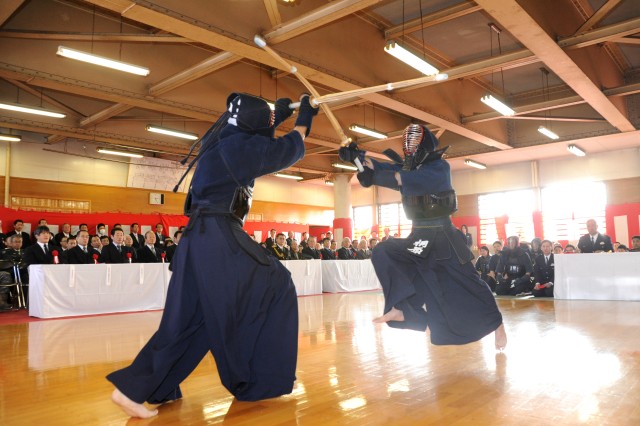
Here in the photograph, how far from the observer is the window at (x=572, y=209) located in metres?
16.5

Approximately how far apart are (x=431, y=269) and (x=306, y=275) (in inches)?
308

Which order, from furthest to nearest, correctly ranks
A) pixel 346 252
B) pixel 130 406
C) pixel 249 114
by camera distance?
pixel 346 252
pixel 249 114
pixel 130 406

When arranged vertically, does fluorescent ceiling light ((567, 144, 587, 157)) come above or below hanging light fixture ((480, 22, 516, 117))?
below

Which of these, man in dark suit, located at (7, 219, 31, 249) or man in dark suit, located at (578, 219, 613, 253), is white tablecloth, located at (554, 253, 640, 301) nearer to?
man in dark suit, located at (578, 219, 613, 253)

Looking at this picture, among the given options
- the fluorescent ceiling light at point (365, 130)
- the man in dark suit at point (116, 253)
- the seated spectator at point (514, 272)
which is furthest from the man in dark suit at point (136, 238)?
the seated spectator at point (514, 272)

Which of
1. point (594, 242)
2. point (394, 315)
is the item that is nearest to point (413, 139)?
point (394, 315)

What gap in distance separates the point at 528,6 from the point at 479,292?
5.09 m

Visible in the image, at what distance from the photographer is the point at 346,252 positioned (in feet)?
46.5

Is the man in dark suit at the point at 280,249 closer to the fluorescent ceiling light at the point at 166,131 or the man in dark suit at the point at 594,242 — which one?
the fluorescent ceiling light at the point at 166,131

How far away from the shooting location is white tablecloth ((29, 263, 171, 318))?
7.31 m

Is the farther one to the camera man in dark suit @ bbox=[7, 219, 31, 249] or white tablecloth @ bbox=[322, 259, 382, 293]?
white tablecloth @ bbox=[322, 259, 382, 293]

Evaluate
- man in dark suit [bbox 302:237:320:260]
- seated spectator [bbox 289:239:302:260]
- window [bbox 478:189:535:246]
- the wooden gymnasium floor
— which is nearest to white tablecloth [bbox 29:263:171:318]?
the wooden gymnasium floor

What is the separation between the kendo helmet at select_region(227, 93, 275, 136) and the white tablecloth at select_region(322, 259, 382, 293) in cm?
965

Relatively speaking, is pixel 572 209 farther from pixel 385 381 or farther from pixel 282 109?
pixel 282 109
